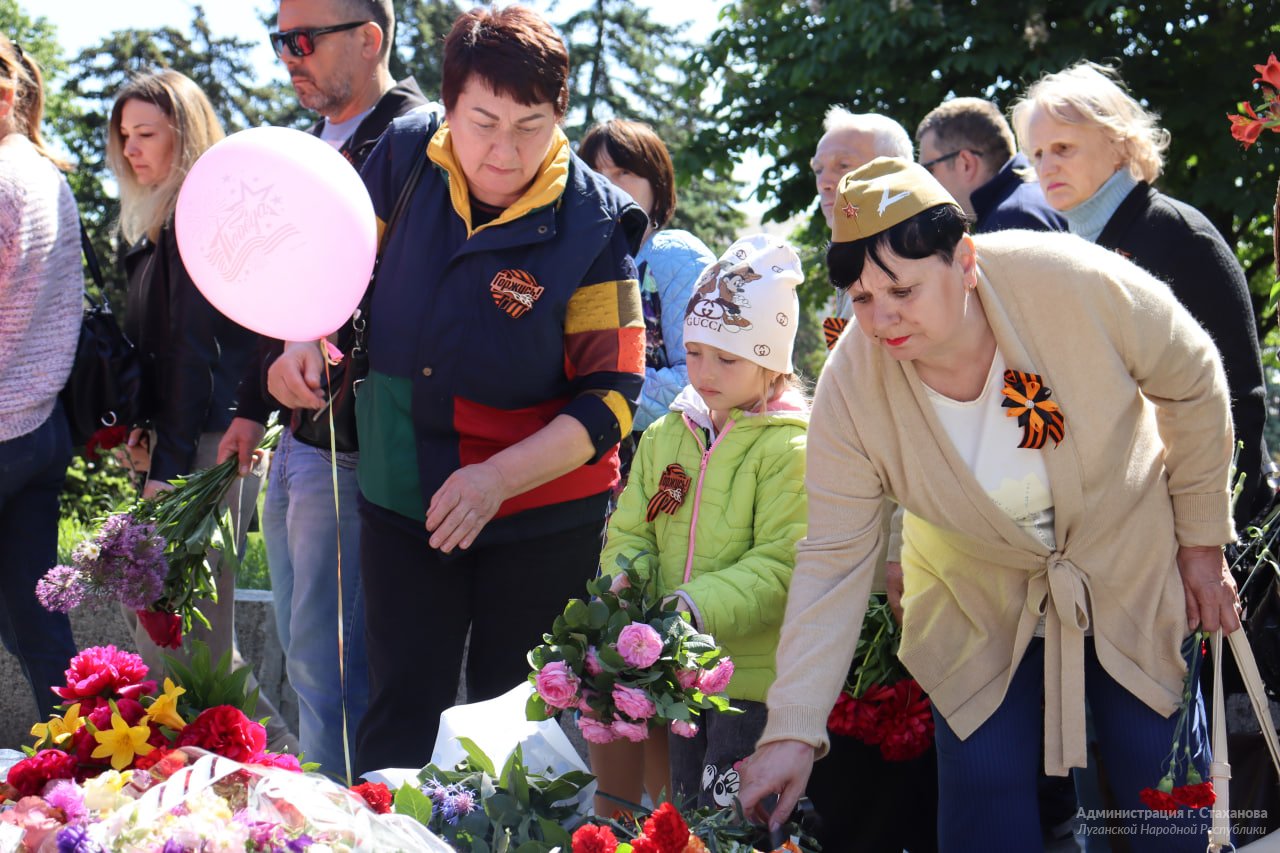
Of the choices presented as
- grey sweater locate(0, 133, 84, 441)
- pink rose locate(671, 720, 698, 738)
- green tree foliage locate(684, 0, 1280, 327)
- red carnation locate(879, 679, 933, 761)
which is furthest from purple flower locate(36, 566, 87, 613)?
green tree foliage locate(684, 0, 1280, 327)

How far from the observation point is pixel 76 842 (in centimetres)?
Answer: 162

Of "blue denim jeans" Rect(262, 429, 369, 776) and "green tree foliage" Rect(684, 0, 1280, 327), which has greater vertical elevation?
"green tree foliage" Rect(684, 0, 1280, 327)

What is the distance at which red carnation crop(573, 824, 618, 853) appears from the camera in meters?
1.80

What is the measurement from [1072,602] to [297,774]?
54.9 inches

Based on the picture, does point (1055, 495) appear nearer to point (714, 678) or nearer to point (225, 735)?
point (714, 678)

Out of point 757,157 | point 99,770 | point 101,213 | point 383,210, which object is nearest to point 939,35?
point 757,157

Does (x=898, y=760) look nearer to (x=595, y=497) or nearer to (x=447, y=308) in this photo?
(x=595, y=497)

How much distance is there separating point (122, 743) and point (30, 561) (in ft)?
5.70

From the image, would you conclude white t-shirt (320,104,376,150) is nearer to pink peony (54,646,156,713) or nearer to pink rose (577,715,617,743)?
pink peony (54,646,156,713)

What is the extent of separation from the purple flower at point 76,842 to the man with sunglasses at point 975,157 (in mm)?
3373

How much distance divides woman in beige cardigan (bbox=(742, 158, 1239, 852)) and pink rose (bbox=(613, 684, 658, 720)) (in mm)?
231

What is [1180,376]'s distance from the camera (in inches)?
91.2

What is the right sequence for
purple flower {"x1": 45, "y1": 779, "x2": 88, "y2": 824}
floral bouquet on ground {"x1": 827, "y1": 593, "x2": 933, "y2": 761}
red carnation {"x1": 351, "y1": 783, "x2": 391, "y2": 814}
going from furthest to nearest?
floral bouquet on ground {"x1": 827, "y1": 593, "x2": 933, "y2": 761}
red carnation {"x1": 351, "y1": 783, "x2": 391, "y2": 814}
purple flower {"x1": 45, "y1": 779, "x2": 88, "y2": 824}

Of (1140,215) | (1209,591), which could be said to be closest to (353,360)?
(1209,591)
